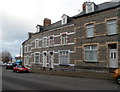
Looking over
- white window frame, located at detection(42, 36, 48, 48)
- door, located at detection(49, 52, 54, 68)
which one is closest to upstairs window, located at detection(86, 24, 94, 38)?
door, located at detection(49, 52, 54, 68)

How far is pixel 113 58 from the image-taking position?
58.8ft

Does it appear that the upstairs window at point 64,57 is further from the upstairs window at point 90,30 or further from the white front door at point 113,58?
the white front door at point 113,58

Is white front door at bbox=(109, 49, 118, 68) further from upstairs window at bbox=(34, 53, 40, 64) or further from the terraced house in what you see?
upstairs window at bbox=(34, 53, 40, 64)

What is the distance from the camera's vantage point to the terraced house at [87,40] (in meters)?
18.0

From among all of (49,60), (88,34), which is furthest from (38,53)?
(88,34)

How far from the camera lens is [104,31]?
1873 cm

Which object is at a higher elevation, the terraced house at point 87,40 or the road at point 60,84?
the terraced house at point 87,40

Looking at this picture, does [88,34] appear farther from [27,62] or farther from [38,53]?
[27,62]

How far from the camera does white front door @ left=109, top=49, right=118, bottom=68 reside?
17616 millimetres

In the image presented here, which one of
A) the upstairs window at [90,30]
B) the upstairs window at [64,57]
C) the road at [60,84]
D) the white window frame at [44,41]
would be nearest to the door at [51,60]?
the upstairs window at [64,57]

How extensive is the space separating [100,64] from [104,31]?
4.55 metres

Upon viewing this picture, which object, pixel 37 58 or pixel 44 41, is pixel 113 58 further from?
pixel 37 58

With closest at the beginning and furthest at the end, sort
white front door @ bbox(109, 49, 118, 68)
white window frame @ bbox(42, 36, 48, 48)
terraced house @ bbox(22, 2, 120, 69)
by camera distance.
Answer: white front door @ bbox(109, 49, 118, 68) → terraced house @ bbox(22, 2, 120, 69) → white window frame @ bbox(42, 36, 48, 48)

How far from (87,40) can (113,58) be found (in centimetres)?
460
